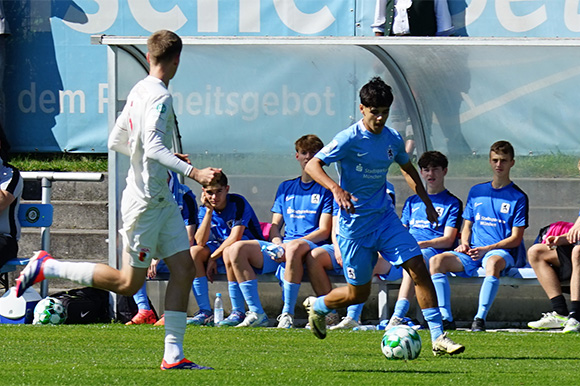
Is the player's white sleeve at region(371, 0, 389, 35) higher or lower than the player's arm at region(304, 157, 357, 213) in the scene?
higher

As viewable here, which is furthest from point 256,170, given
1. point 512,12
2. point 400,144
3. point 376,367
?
point 376,367

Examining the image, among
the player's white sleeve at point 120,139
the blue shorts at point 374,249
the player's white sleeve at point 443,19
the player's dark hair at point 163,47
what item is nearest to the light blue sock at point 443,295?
the blue shorts at point 374,249

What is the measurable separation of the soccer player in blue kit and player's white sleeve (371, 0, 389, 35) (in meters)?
4.09

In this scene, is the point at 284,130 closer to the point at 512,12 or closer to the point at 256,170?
the point at 256,170

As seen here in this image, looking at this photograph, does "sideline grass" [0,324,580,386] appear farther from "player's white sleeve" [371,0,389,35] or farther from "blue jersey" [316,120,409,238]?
"player's white sleeve" [371,0,389,35]

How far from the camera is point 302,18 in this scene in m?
11.2

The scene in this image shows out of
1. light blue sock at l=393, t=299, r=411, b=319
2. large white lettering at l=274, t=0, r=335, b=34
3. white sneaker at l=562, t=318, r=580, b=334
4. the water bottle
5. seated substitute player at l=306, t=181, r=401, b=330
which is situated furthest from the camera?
large white lettering at l=274, t=0, r=335, b=34

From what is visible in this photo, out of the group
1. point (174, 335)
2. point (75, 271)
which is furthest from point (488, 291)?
point (75, 271)

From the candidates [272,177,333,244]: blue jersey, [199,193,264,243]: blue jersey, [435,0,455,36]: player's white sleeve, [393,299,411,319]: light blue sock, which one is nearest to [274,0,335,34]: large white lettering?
[435,0,455,36]: player's white sleeve

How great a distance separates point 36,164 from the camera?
1174cm

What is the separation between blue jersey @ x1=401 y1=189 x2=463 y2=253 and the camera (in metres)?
9.42

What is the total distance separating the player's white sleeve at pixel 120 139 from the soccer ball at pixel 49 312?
350cm

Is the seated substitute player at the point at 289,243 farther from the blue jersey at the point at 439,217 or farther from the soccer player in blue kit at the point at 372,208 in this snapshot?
the soccer player in blue kit at the point at 372,208

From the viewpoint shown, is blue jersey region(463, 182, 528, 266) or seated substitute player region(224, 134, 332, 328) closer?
seated substitute player region(224, 134, 332, 328)
